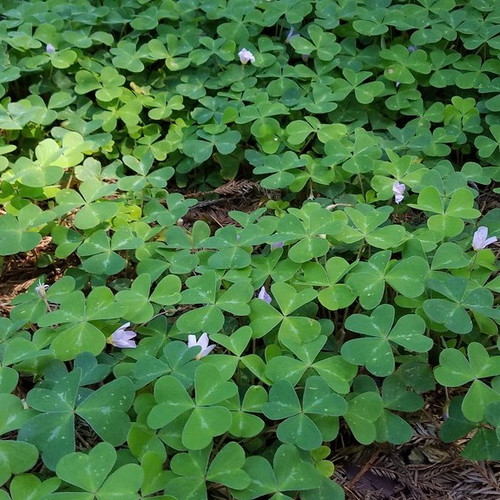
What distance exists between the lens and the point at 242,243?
2.14 meters

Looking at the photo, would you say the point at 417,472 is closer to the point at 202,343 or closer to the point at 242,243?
the point at 202,343

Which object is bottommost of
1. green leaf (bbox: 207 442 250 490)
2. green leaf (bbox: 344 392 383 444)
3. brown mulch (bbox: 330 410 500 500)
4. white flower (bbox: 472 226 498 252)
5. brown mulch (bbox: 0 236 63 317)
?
brown mulch (bbox: 330 410 500 500)

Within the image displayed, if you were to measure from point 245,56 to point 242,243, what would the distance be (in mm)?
1339

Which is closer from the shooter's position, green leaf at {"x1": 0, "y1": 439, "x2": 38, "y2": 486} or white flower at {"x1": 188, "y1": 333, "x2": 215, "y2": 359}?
green leaf at {"x1": 0, "y1": 439, "x2": 38, "y2": 486}

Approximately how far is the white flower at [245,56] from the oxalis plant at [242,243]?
0.03 ft

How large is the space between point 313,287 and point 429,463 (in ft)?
2.19

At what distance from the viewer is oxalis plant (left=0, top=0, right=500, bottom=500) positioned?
1.58 meters

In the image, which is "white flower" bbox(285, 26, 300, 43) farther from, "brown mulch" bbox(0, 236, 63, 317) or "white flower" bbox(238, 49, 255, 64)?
"brown mulch" bbox(0, 236, 63, 317)

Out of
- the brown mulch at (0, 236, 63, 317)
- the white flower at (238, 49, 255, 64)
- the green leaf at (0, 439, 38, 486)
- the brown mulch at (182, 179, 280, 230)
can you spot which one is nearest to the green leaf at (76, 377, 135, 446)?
the green leaf at (0, 439, 38, 486)

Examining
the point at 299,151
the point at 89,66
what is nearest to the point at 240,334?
the point at 299,151

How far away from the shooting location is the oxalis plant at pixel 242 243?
1.58 metres

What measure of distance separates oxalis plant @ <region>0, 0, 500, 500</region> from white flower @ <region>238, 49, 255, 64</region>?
1cm

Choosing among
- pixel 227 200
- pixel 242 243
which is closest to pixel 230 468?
pixel 242 243

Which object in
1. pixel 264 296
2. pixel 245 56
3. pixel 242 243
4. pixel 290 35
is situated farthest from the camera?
pixel 290 35
